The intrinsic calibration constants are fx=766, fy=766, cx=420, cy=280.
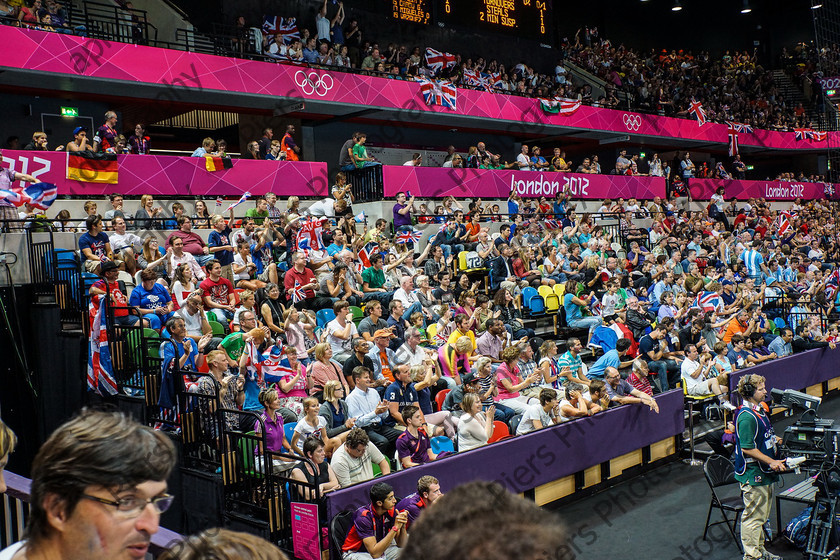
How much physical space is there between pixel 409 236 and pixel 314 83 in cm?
521

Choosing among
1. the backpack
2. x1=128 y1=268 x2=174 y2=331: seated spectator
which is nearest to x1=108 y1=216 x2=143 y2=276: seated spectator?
x1=128 y1=268 x2=174 y2=331: seated spectator

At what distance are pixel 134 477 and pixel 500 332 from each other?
9.74 metres

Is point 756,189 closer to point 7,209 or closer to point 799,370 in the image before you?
point 799,370

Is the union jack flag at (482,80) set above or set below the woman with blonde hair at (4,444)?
above

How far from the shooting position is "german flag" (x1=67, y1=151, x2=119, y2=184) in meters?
13.5

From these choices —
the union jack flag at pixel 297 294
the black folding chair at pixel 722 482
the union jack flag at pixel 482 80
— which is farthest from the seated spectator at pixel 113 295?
the union jack flag at pixel 482 80

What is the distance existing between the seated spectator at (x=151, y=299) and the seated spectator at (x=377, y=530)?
3765 millimetres

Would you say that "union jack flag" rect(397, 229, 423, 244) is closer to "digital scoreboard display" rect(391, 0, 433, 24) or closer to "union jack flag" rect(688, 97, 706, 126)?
"digital scoreboard display" rect(391, 0, 433, 24)

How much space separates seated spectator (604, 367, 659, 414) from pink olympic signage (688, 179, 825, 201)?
60.4ft

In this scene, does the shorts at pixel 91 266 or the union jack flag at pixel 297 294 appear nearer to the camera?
the shorts at pixel 91 266

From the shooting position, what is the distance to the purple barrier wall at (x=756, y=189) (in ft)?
90.1

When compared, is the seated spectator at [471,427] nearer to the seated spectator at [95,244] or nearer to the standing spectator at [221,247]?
the standing spectator at [221,247]

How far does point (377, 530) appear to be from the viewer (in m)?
6.42

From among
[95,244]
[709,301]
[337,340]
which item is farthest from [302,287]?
[709,301]
